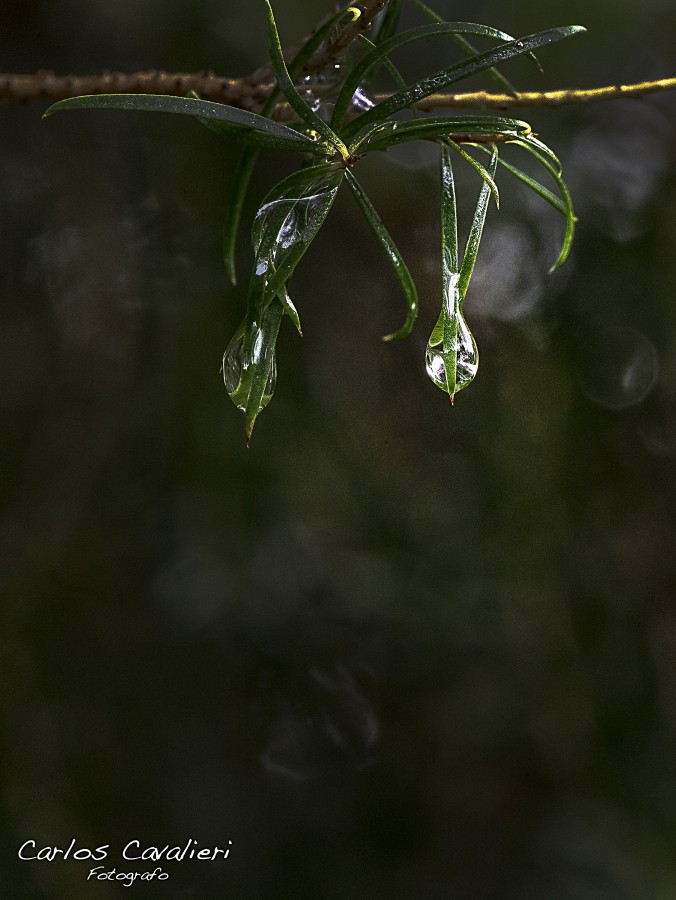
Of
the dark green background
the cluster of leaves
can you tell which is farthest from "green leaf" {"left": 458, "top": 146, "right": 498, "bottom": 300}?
the dark green background

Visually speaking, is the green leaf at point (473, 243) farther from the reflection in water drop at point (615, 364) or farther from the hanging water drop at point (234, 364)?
the reflection in water drop at point (615, 364)

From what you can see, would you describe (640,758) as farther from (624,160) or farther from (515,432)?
(624,160)

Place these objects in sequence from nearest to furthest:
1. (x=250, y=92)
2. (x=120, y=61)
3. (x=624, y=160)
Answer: (x=250, y=92), (x=120, y=61), (x=624, y=160)

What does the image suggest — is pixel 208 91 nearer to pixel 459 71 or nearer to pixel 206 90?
pixel 206 90

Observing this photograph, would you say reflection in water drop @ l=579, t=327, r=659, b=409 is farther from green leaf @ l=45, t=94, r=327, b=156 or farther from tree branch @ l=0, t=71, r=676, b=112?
green leaf @ l=45, t=94, r=327, b=156

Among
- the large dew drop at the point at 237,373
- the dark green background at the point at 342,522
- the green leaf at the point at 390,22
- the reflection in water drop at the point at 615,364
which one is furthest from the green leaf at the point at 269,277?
the reflection in water drop at the point at 615,364

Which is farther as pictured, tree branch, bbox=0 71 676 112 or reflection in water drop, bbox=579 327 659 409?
reflection in water drop, bbox=579 327 659 409

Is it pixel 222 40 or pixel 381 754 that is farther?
pixel 381 754

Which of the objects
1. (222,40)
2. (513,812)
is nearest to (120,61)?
(222,40)
